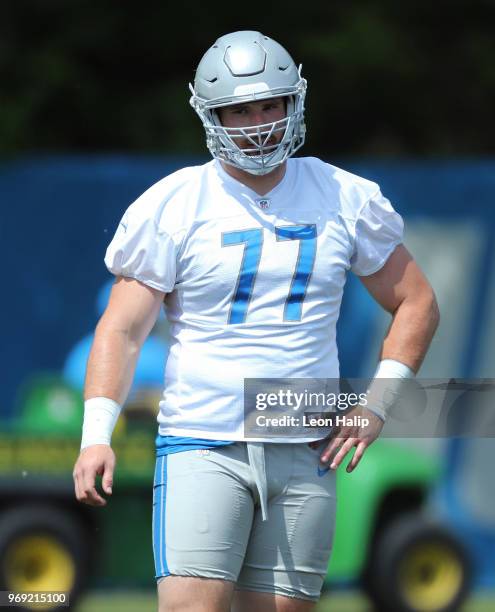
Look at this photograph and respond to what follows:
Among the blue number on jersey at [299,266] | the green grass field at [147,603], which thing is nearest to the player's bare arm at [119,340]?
the blue number on jersey at [299,266]

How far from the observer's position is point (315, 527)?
3607mm

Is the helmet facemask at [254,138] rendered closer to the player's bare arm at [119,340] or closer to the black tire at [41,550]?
Answer: the player's bare arm at [119,340]

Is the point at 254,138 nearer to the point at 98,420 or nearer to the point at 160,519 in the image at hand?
the point at 98,420

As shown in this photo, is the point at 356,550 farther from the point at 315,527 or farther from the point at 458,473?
the point at 315,527

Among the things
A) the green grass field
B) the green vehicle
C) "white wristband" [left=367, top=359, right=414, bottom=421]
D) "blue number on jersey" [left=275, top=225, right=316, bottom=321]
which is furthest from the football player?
the green grass field

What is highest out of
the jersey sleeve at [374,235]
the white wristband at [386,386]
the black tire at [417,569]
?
the jersey sleeve at [374,235]

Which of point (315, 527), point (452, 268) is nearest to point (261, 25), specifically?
point (452, 268)

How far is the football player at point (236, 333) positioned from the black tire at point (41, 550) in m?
3.17

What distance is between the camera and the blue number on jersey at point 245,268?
140 inches

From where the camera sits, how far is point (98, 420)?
11.6 feet

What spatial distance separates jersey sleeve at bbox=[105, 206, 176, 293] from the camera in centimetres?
356

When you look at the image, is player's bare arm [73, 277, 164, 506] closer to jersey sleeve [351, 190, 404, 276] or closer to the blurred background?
jersey sleeve [351, 190, 404, 276]

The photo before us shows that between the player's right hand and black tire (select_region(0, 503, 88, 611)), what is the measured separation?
3.30 meters

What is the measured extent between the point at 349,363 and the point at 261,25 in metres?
2.72
